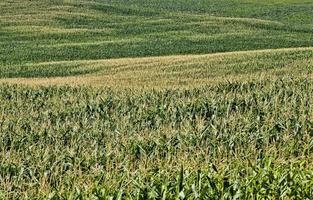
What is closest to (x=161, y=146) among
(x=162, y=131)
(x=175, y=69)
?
(x=162, y=131)

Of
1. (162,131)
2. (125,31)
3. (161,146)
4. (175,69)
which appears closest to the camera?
(161,146)

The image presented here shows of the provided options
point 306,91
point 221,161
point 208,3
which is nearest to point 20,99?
point 306,91

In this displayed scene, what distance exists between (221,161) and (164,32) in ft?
217

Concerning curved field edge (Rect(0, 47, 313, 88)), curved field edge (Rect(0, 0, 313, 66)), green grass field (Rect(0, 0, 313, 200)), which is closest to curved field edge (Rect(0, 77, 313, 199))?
green grass field (Rect(0, 0, 313, 200))

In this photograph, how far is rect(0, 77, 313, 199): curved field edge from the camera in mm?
10023

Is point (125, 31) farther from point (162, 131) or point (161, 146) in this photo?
point (161, 146)

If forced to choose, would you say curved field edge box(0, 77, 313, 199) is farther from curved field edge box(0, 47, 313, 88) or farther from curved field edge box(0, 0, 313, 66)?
curved field edge box(0, 0, 313, 66)

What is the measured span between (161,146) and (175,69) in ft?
102

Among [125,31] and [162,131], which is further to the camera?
[125,31]

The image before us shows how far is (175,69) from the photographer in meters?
45.2

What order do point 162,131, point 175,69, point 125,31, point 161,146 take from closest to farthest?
point 161,146 < point 162,131 < point 175,69 < point 125,31

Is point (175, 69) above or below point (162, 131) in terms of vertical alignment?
below

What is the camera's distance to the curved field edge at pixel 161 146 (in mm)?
10023

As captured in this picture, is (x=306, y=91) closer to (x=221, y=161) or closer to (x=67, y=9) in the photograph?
(x=221, y=161)
